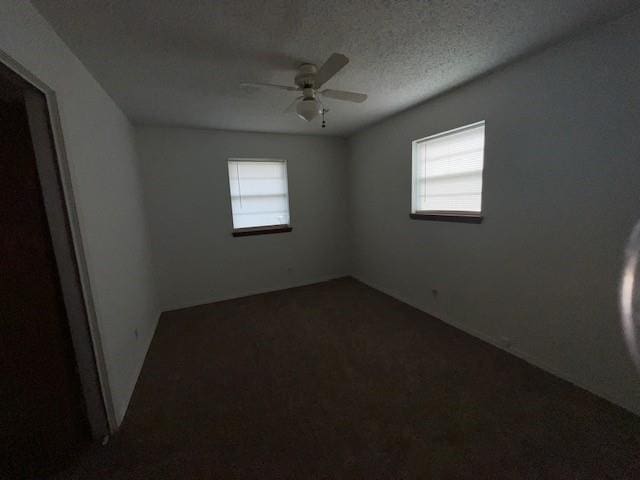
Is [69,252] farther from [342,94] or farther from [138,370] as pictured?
[342,94]

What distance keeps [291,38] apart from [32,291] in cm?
196

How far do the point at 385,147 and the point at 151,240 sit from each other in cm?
324

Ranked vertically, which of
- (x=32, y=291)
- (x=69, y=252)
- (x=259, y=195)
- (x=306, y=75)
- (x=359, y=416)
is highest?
(x=306, y=75)

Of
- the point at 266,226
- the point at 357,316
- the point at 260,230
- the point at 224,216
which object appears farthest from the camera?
the point at 266,226

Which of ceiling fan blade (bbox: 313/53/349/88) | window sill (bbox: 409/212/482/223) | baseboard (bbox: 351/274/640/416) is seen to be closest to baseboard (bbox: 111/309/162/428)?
ceiling fan blade (bbox: 313/53/349/88)

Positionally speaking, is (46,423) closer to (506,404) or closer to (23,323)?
(23,323)

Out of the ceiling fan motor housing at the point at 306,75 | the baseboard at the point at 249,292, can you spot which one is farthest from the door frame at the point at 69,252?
the baseboard at the point at 249,292

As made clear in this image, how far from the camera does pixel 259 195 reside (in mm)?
3766

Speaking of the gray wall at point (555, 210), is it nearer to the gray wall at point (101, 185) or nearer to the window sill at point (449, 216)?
the window sill at point (449, 216)

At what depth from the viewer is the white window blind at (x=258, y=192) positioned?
3.62m

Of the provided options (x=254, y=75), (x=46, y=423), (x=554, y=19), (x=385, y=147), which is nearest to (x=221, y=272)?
(x=46, y=423)

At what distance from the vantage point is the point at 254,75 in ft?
6.32

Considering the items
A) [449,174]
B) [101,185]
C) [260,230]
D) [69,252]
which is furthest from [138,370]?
[449,174]

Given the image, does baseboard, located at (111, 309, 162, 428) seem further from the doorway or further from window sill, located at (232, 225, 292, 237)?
window sill, located at (232, 225, 292, 237)
